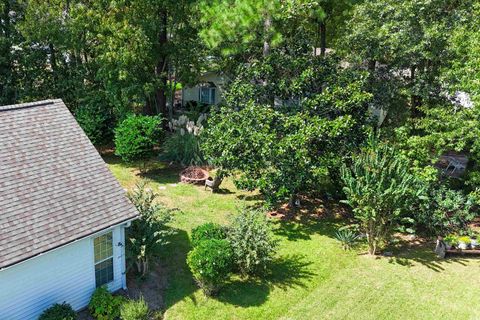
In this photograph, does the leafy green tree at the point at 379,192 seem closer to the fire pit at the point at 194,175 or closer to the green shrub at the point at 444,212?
the green shrub at the point at 444,212

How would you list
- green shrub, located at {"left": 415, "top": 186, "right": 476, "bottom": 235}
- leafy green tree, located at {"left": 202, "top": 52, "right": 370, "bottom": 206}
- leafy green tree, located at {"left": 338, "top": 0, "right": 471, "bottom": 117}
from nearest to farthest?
1. green shrub, located at {"left": 415, "top": 186, "right": 476, "bottom": 235}
2. leafy green tree, located at {"left": 202, "top": 52, "right": 370, "bottom": 206}
3. leafy green tree, located at {"left": 338, "top": 0, "right": 471, "bottom": 117}

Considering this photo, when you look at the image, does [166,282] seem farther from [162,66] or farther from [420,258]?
[162,66]

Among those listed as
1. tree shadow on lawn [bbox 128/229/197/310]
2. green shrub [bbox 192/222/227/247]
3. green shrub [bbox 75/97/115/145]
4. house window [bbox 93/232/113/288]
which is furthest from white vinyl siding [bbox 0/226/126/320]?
green shrub [bbox 75/97/115/145]

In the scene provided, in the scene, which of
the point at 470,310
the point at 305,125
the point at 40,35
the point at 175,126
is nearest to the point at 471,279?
the point at 470,310

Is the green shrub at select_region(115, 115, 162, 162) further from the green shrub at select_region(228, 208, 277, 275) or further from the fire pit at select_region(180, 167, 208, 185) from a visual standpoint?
the green shrub at select_region(228, 208, 277, 275)

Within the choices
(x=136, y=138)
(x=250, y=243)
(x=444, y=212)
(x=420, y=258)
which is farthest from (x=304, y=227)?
(x=136, y=138)

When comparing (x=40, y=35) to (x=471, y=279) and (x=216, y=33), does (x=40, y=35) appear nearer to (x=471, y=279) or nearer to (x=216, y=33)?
(x=216, y=33)

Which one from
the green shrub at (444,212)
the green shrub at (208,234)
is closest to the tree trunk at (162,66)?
the green shrub at (208,234)
